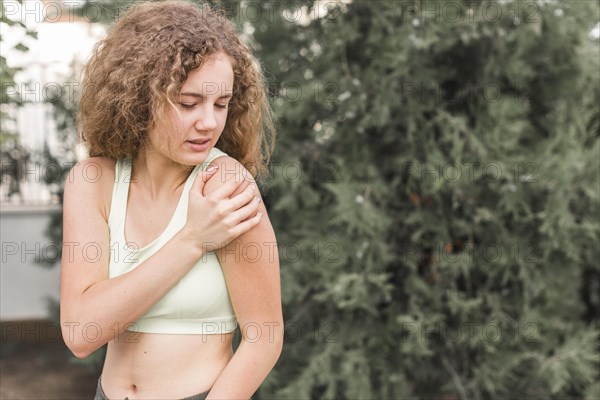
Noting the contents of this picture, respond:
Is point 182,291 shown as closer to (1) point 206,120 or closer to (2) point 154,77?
(1) point 206,120

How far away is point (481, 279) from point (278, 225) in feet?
4.05

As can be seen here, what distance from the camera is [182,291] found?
1.46m

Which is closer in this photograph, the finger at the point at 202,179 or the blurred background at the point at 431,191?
the finger at the point at 202,179

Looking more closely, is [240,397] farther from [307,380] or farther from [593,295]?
[593,295]

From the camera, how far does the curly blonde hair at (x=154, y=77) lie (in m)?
1.47

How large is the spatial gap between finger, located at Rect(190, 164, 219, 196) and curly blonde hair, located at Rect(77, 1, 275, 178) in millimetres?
163

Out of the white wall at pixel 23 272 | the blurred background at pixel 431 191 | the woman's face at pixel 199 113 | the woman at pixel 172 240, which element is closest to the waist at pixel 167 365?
the woman at pixel 172 240

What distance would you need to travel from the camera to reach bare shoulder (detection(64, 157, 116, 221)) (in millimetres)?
1548

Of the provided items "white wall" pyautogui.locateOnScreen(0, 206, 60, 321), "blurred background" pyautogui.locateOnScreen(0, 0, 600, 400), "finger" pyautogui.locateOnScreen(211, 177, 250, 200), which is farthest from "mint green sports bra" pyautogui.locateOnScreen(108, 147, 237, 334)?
"white wall" pyautogui.locateOnScreen(0, 206, 60, 321)

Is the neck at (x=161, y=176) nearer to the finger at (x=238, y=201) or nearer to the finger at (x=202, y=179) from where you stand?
the finger at (x=202, y=179)

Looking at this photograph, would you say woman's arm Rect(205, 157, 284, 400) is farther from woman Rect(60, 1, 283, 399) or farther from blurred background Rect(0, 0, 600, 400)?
blurred background Rect(0, 0, 600, 400)

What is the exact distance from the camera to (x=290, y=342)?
3.72m

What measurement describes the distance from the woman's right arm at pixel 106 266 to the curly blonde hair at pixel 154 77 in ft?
0.62

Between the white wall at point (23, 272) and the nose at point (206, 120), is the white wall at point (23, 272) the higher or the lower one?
the lower one
